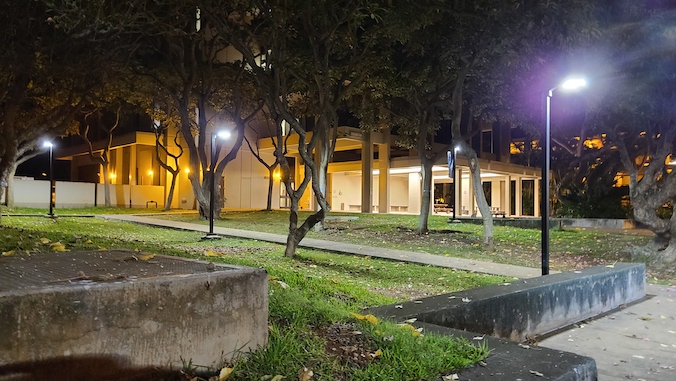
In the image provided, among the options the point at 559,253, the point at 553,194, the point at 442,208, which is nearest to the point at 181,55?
the point at 559,253

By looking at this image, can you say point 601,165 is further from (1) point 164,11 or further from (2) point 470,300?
(2) point 470,300

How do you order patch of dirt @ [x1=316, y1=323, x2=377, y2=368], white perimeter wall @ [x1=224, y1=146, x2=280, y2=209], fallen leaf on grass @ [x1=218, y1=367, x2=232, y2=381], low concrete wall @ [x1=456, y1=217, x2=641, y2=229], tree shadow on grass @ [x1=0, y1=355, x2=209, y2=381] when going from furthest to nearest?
1. white perimeter wall @ [x1=224, y1=146, x2=280, y2=209]
2. low concrete wall @ [x1=456, y1=217, x2=641, y2=229]
3. patch of dirt @ [x1=316, y1=323, x2=377, y2=368]
4. fallen leaf on grass @ [x1=218, y1=367, x2=232, y2=381]
5. tree shadow on grass @ [x1=0, y1=355, x2=209, y2=381]

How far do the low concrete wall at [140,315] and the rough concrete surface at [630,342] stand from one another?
4115mm

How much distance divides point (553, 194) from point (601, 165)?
5159 millimetres

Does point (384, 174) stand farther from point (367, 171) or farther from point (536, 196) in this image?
point (536, 196)

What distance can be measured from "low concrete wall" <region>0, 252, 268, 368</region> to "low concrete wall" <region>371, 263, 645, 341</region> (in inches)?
76.9

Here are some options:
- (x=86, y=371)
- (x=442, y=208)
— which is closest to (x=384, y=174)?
(x=442, y=208)

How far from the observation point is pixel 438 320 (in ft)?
16.5

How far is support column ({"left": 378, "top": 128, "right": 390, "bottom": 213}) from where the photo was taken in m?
33.2

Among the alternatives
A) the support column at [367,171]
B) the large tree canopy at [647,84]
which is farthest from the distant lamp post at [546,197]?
the support column at [367,171]

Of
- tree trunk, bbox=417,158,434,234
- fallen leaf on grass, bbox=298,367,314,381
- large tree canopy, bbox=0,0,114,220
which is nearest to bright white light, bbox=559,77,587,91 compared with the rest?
fallen leaf on grass, bbox=298,367,314,381

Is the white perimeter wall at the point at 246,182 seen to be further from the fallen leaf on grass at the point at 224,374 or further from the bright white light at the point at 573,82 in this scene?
the fallen leaf on grass at the point at 224,374

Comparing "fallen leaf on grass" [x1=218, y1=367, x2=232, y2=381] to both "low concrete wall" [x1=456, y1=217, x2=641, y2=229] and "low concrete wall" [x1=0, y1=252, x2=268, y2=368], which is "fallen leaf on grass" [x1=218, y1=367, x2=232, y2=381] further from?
"low concrete wall" [x1=456, y1=217, x2=641, y2=229]

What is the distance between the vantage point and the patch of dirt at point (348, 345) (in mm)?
3451
